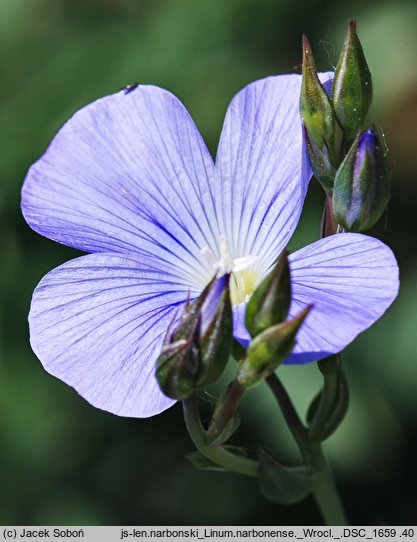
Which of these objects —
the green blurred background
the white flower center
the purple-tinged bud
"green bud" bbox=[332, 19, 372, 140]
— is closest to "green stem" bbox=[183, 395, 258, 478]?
the white flower center

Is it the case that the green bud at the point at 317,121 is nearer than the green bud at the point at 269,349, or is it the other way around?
the green bud at the point at 269,349

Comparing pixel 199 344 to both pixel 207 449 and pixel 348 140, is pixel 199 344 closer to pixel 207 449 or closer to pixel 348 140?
pixel 207 449

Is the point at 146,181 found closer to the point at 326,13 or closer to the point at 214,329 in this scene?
the point at 214,329

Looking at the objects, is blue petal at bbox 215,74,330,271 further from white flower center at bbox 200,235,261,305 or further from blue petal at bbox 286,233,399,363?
blue petal at bbox 286,233,399,363

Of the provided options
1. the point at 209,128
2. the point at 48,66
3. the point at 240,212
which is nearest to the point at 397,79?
the point at 209,128

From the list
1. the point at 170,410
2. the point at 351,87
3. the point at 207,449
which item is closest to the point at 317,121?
the point at 351,87

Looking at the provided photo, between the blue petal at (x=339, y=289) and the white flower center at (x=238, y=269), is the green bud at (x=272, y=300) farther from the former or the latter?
the white flower center at (x=238, y=269)

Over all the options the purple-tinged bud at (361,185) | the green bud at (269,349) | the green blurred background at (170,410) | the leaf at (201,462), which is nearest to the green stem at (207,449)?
the leaf at (201,462)
